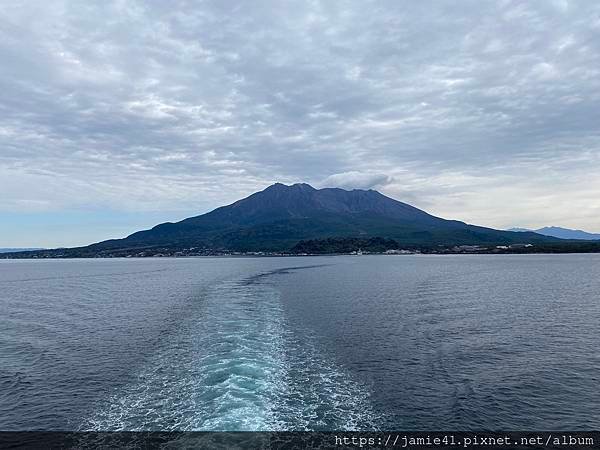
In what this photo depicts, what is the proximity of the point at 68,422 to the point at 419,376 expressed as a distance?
21298 millimetres

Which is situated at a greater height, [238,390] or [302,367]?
[238,390]

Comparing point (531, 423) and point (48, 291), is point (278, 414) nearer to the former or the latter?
point (531, 423)

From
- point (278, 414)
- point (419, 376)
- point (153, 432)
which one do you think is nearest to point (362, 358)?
point (419, 376)

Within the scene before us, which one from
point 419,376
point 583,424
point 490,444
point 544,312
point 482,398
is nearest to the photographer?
point 490,444

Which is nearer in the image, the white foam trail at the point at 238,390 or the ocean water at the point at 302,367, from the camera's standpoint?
the white foam trail at the point at 238,390

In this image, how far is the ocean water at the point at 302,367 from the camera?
848 inches

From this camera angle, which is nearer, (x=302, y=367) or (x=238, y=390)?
(x=238, y=390)

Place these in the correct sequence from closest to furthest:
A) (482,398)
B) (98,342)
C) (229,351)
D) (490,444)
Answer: (490,444), (482,398), (229,351), (98,342)

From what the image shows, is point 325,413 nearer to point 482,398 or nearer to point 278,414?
point 278,414

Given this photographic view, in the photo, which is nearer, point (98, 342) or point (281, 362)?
point (281, 362)

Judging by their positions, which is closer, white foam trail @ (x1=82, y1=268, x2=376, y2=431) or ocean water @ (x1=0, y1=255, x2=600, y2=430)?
white foam trail @ (x1=82, y1=268, x2=376, y2=431)

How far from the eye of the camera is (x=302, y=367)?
96.2ft

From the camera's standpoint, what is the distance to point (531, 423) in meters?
21.0

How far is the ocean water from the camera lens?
70.6 feet
